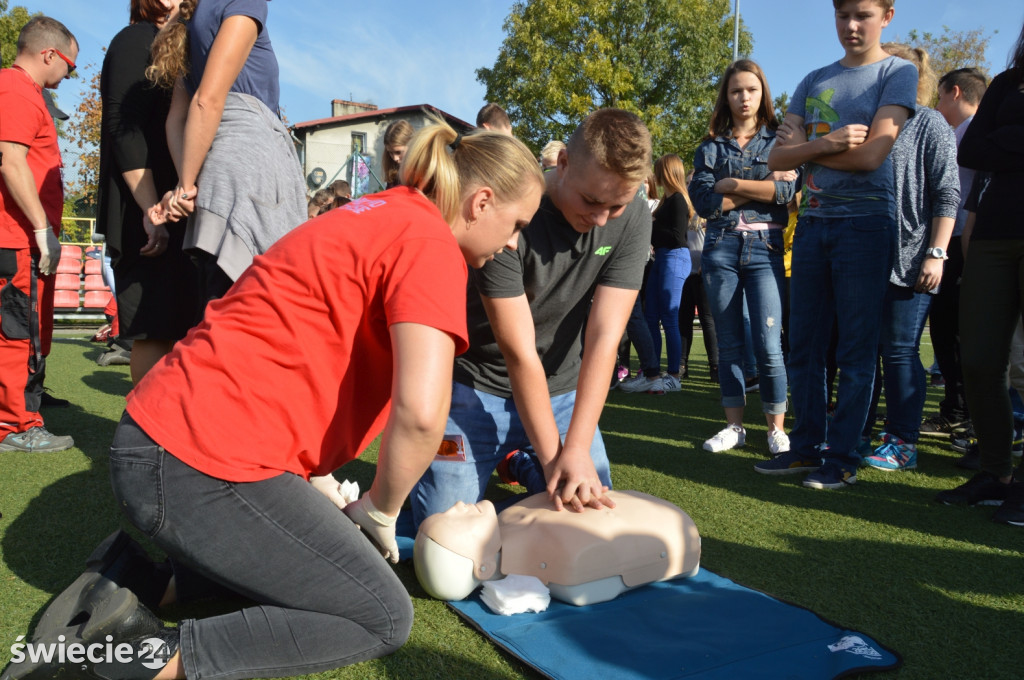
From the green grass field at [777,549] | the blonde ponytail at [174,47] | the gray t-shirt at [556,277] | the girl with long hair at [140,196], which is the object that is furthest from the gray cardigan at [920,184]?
the girl with long hair at [140,196]

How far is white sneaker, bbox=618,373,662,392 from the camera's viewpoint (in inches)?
244

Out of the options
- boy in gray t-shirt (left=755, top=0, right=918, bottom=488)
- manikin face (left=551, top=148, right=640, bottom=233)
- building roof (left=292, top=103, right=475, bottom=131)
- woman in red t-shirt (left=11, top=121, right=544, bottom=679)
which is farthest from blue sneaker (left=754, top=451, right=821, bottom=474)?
building roof (left=292, top=103, right=475, bottom=131)

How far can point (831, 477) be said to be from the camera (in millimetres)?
3389

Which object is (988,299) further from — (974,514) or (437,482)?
(437,482)

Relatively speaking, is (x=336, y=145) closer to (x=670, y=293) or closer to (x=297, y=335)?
(x=670, y=293)

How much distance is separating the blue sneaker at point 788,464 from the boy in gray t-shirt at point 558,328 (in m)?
1.19

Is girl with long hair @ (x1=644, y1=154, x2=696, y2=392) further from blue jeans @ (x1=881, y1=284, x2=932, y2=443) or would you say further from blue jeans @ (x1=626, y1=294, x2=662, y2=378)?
blue jeans @ (x1=881, y1=284, x2=932, y2=443)

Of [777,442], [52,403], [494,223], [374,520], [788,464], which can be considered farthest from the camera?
[52,403]

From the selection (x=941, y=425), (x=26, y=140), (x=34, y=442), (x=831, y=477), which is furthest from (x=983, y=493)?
(x=26, y=140)

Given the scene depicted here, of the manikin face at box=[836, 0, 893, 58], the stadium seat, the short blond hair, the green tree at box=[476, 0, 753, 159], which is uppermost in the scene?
the green tree at box=[476, 0, 753, 159]

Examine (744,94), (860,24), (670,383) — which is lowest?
(670,383)

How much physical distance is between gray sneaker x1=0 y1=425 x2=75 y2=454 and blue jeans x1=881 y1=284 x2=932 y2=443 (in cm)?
407

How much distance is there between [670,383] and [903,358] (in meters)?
2.69

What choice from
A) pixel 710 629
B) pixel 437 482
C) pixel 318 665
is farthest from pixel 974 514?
pixel 318 665
